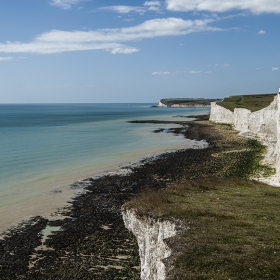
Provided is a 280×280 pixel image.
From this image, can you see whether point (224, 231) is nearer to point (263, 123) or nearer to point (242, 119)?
point (263, 123)

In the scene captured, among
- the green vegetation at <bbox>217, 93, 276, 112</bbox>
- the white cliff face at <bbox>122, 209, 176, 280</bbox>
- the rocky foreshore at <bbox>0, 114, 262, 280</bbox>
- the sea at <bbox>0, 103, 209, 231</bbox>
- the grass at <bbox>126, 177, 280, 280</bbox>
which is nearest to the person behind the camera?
the grass at <bbox>126, 177, 280, 280</bbox>

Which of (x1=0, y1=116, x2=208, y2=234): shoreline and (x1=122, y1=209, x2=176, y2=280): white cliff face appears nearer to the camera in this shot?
(x1=122, y1=209, x2=176, y2=280): white cliff face

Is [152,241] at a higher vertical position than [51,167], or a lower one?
higher

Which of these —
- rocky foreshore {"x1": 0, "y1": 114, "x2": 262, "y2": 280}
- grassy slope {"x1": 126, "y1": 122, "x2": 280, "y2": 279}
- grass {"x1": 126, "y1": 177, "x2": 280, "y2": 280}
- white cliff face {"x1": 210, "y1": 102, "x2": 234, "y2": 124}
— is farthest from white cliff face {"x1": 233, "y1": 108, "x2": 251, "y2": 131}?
grass {"x1": 126, "y1": 177, "x2": 280, "y2": 280}

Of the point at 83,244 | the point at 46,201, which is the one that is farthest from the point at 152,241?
the point at 46,201

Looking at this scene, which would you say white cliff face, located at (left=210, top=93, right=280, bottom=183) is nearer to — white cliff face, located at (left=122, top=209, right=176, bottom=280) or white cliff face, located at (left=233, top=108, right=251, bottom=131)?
white cliff face, located at (left=233, top=108, right=251, bottom=131)

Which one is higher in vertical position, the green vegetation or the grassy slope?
the green vegetation

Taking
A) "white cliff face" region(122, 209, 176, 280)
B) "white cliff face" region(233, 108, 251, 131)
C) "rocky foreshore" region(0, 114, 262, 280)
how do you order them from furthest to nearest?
"white cliff face" region(233, 108, 251, 131) < "rocky foreshore" region(0, 114, 262, 280) < "white cliff face" region(122, 209, 176, 280)
